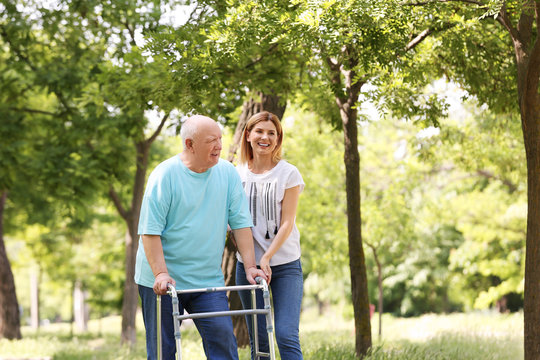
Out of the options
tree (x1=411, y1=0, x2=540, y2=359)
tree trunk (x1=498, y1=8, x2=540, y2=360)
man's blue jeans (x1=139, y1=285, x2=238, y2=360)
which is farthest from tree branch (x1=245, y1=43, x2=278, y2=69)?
man's blue jeans (x1=139, y1=285, x2=238, y2=360)

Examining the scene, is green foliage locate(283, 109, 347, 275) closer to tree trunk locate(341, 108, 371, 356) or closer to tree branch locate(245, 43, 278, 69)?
tree branch locate(245, 43, 278, 69)

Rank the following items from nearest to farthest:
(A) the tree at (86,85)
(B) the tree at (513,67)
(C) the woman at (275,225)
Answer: (C) the woman at (275,225), (B) the tree at (513,67), (A) the tree at (86,85)

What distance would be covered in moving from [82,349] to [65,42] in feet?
21.5

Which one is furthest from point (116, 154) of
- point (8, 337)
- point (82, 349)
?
point (8, 337)

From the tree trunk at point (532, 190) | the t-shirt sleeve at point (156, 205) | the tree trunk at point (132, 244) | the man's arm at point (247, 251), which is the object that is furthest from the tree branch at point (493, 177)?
the t-shirt sleeve at point (156, 205)

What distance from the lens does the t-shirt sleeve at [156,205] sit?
4.07m

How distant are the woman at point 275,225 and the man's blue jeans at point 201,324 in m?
0.57

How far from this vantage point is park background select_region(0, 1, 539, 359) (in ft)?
21.6

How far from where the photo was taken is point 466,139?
1352 cm

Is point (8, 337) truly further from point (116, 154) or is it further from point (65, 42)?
point (65, 42)

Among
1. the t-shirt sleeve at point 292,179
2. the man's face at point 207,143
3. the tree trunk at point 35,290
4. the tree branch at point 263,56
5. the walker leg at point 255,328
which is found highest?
the tree branch at point 263,56

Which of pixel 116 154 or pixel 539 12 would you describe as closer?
pixel 539 12

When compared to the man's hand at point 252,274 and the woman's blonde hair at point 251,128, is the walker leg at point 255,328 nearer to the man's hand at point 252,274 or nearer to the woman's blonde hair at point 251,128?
the man's hand at point 252,274

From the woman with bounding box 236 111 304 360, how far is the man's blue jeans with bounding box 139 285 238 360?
0.57 m
